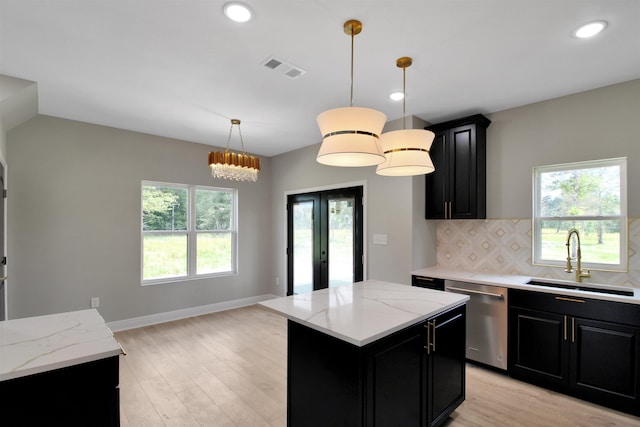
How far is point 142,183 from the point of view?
4500 mm

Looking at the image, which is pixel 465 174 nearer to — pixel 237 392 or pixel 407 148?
pixel 407 148

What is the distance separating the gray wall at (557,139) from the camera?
9.21 feet

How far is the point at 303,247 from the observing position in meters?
5.34

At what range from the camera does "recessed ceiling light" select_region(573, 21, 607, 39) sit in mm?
2006

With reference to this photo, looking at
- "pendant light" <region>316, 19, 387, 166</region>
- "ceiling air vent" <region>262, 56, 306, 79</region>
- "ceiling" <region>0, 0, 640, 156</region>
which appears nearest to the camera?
"pendant light" <region>316, 19, 387, 166</region>

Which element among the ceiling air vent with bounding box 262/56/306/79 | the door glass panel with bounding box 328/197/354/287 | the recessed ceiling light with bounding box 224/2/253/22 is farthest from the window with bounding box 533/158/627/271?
the recessed ceiling light with bounding box 224/2/253/22

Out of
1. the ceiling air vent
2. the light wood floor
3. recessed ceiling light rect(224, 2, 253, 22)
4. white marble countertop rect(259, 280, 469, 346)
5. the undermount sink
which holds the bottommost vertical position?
the light wood floor

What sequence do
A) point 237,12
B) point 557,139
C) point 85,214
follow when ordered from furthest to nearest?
point 85,214 < point 557,139 < point 237,12

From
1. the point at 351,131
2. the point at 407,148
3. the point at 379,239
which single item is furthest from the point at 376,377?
the point at 379,239

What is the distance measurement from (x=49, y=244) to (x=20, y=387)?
10.9 feet

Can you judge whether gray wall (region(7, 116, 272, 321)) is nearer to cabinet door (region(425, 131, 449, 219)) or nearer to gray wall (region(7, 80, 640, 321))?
gray wall (region(7, 80, 640, 321))

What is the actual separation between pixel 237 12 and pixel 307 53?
63 cm

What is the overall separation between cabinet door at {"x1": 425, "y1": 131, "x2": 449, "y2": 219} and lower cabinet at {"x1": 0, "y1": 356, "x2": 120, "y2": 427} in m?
3.43

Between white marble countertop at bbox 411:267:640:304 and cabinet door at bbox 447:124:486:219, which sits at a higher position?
cabinet door at bbox 447:124:486:219
